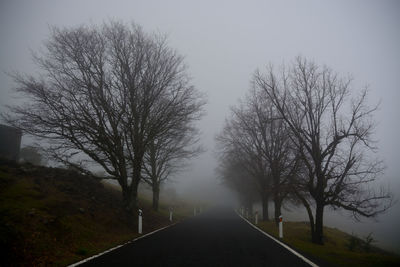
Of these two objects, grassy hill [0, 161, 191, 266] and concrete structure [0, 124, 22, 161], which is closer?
grassy hill [0, 161, 191, 266]

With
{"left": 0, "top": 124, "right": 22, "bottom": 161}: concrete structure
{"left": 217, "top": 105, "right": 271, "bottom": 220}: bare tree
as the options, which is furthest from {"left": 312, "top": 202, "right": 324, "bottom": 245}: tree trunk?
{"left": 0, "top": 124, "right": 22, "bottom": 161}: concrete structure

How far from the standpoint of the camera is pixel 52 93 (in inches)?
480

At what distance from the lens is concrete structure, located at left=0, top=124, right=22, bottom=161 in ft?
54.1

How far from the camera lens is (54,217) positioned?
976 centimetres

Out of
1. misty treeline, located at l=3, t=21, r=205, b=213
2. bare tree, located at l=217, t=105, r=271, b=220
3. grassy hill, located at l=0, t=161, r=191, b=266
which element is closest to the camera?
grassy hill, located at l=0, t=161, r=191, b=266

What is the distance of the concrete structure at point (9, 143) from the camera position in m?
16.5

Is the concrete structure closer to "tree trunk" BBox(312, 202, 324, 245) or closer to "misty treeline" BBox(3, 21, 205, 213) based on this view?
"misty treeline" BBox(3, 21, 205, 213)

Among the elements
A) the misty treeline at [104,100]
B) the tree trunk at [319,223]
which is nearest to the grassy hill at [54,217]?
the misty treeline at [104,100]

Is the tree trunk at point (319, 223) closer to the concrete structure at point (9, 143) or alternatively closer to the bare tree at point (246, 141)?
the bare tree at point (246, 141)

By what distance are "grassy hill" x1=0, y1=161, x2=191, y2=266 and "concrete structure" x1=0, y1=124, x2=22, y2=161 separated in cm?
353

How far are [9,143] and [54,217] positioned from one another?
10.3 m

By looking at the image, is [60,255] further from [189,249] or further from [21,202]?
[21,202]

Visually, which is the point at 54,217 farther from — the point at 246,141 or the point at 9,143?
the point at 246,141

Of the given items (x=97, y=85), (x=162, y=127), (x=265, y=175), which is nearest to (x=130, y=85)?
(x=97, y=85)
